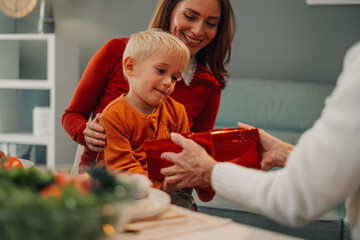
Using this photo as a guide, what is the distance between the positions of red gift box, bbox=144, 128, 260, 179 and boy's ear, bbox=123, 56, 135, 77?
328mm

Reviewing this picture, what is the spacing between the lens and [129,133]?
4.76ft

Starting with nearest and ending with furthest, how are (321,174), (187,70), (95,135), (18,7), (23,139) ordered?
(321,174), (95,135), (187,70), (23,139), (18,7)

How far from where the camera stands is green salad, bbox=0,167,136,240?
0.59 m

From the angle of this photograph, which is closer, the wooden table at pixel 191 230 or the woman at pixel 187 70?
the wooden table at pixel 191 230

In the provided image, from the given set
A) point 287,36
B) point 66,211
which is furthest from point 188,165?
point 287,36

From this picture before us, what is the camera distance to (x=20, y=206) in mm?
598

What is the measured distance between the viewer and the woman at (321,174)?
2.43 feet

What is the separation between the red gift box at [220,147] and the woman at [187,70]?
0.42 metres

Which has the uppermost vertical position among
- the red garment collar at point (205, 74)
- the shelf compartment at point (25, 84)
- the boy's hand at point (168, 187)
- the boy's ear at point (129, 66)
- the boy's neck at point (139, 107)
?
the boy's ear at point (129, 66)

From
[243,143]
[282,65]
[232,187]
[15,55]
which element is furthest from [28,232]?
[15,55]

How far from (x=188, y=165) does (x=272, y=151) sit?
0.37 m

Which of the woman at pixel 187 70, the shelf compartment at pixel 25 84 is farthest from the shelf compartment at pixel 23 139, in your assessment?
the woman at pixel 187 70

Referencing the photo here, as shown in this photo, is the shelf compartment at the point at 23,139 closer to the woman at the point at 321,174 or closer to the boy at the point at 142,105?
the boy at the point at 142,105

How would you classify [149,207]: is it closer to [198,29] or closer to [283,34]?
[198,29]
